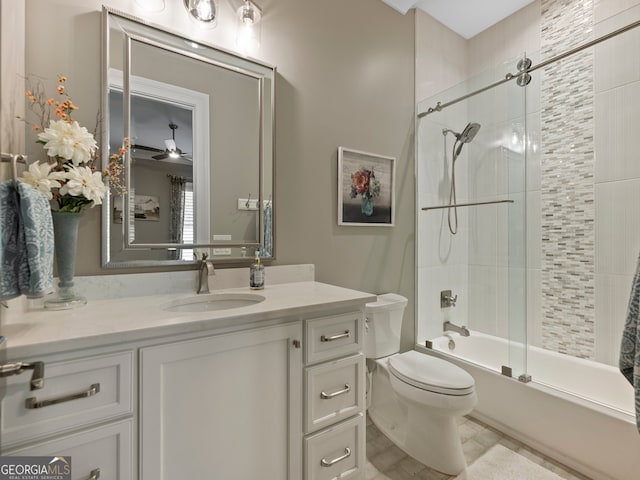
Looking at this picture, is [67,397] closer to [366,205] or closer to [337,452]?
[337,452]

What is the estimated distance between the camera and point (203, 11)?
4.59ft

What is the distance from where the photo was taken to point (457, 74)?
103 inches

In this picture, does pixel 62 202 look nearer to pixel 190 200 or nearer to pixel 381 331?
pixel 190 200

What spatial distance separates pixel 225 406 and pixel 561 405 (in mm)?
1723

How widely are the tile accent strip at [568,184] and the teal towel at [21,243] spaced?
8.91 feet

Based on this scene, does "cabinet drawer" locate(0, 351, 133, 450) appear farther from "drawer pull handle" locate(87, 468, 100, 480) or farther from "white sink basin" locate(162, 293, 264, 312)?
"white sink basin" locate(162, 293, 264, 312)

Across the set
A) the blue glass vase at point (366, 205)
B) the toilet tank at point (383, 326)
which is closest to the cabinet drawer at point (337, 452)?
the toilet tank at point (383, 326)

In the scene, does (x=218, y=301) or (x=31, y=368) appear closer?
(x=31, y=368)

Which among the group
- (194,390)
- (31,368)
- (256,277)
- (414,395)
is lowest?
(414,395)

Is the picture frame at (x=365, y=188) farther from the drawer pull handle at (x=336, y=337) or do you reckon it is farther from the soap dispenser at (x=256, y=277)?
the drawer pull handle at (x=336, y=337)

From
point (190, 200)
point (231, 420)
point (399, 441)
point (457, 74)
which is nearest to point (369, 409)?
point (399, 441)

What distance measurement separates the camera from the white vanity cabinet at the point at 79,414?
689 mm
